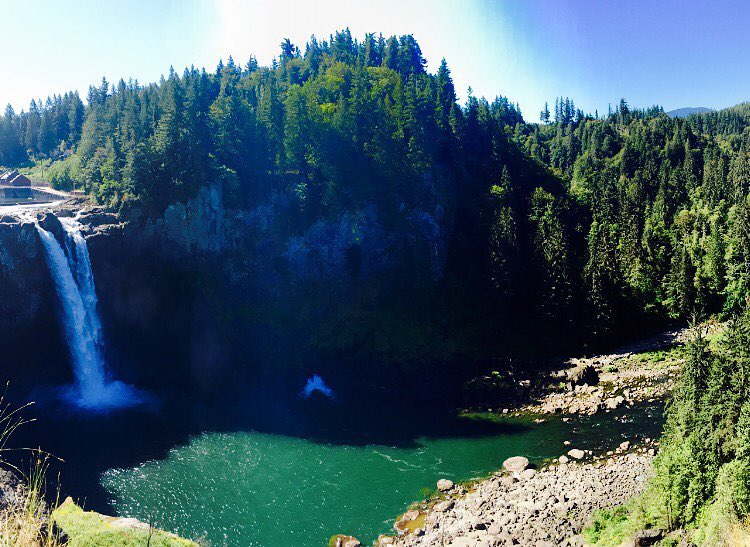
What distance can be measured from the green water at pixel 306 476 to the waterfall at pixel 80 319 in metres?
14.3

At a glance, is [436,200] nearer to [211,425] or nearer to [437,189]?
[437,189]

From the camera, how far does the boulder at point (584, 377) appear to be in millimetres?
51584

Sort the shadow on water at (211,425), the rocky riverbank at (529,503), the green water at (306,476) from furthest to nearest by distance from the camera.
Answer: the shadow on water at (211,425) < the green water at (306,476) < the rocky riverbank at (529,503)

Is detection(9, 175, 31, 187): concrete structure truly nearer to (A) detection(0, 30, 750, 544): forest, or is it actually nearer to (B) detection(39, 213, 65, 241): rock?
(A) detection(0, 30, 750, 544): forest

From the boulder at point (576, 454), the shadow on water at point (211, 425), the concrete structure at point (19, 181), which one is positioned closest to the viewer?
the boulder at point (576, 454)

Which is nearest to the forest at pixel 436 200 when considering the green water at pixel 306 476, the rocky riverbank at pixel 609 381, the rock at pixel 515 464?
the rocky riverbank at pixel 609 381

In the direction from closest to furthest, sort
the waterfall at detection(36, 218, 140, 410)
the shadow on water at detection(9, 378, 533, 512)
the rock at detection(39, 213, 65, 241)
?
the shadow on water at detection(9, 378, 533, 512) < the rock at detection(39, 213, 65, 241) < the waterfall at detection(36, 218, 140, 410)

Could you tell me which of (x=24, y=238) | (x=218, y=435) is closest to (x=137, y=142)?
(x=24, y=238)

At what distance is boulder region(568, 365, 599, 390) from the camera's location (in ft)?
169

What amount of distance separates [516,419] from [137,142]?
5251cm

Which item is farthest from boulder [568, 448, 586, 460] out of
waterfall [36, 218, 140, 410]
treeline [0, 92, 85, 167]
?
treeline [0, 92, 85, 167]

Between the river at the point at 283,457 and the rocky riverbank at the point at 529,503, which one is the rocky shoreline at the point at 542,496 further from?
the river at the point at 283,457

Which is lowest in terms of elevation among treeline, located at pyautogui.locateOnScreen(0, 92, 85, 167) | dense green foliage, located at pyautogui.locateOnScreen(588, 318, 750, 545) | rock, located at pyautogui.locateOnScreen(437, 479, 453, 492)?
rock, located at pyautogui.locateOnScreen(437, 479, 453, 492)

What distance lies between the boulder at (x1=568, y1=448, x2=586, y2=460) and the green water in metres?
1.41
